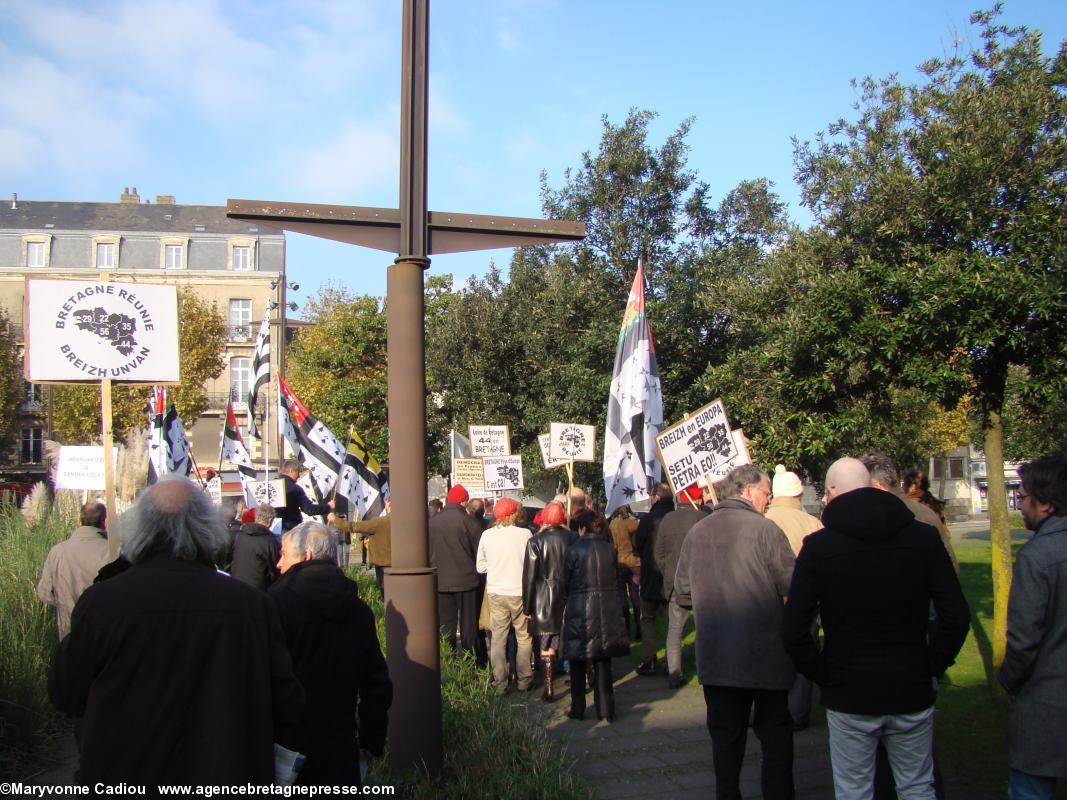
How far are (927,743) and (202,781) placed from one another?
2.95 m

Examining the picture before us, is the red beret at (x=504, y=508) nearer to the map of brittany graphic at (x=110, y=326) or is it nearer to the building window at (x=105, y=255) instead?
the map of brittany graphic at (x=110, y=326)

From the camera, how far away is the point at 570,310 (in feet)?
65.4

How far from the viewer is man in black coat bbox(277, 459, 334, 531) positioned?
1302 cm

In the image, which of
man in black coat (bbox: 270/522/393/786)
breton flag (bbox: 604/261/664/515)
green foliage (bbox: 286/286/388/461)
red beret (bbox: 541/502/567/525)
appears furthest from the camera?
green foliage (bbox: 286/286/388/461)

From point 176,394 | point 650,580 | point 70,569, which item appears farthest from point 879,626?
point 176,394

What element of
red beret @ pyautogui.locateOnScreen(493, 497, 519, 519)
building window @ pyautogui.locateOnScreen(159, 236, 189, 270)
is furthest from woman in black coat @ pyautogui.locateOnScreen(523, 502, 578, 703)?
building window @ pyautogui.locateOnScreen(159, 236, 189, 270)

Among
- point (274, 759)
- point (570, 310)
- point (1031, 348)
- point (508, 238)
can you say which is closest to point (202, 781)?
point (274, 759)

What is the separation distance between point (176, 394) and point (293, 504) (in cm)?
3322

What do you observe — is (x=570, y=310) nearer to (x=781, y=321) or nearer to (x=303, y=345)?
(x=781, y=321)

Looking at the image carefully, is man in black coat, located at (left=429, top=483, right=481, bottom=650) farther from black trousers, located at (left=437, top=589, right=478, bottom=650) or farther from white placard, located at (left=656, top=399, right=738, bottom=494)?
white placard, located at (left=656, top=399, right=738, bottom=494)

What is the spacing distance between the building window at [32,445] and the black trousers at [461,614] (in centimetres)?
5521

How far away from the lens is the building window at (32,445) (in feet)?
188

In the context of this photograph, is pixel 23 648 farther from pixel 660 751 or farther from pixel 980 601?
pixel 980 601

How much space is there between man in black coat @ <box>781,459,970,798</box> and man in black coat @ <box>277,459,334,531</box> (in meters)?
9.71
